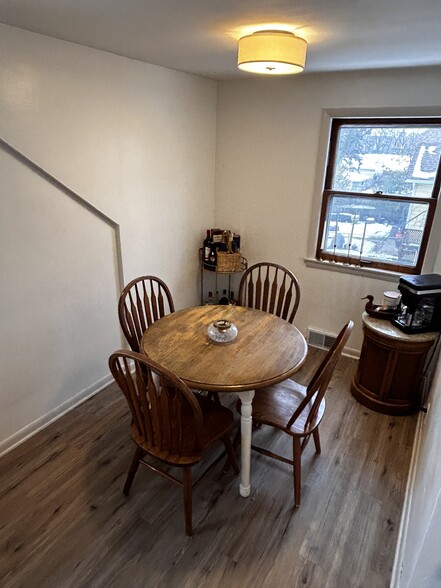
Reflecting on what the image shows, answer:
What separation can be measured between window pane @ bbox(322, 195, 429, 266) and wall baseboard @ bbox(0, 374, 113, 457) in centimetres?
220

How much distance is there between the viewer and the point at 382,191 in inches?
112

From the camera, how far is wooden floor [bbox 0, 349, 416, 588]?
1633mm

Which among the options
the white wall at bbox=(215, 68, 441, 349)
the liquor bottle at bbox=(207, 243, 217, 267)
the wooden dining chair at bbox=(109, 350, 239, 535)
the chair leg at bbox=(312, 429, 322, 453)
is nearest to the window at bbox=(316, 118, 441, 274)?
the white wall at bbox=(215, 68, 441, 349)

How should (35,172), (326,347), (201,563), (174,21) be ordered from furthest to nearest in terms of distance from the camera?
(326,347), (35,172), (201,563), (174,21)

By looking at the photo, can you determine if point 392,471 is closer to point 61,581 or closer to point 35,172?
point 61,581

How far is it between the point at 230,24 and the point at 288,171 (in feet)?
5.46

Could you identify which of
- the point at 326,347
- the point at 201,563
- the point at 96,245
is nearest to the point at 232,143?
the point at 96,245

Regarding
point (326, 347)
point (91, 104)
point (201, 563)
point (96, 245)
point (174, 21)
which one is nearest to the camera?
point (174, 21)

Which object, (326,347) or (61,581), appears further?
(326,347)

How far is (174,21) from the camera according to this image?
1.56 metres

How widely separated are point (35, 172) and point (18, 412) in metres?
1.43

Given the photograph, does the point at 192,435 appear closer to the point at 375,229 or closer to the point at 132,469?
the point at 132,469

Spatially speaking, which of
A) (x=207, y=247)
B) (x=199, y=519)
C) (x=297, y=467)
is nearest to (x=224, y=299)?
(x=207, y=247)

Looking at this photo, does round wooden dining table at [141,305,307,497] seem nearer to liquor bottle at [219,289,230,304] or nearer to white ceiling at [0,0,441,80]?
liquor bottle at [219,289,230,304]
